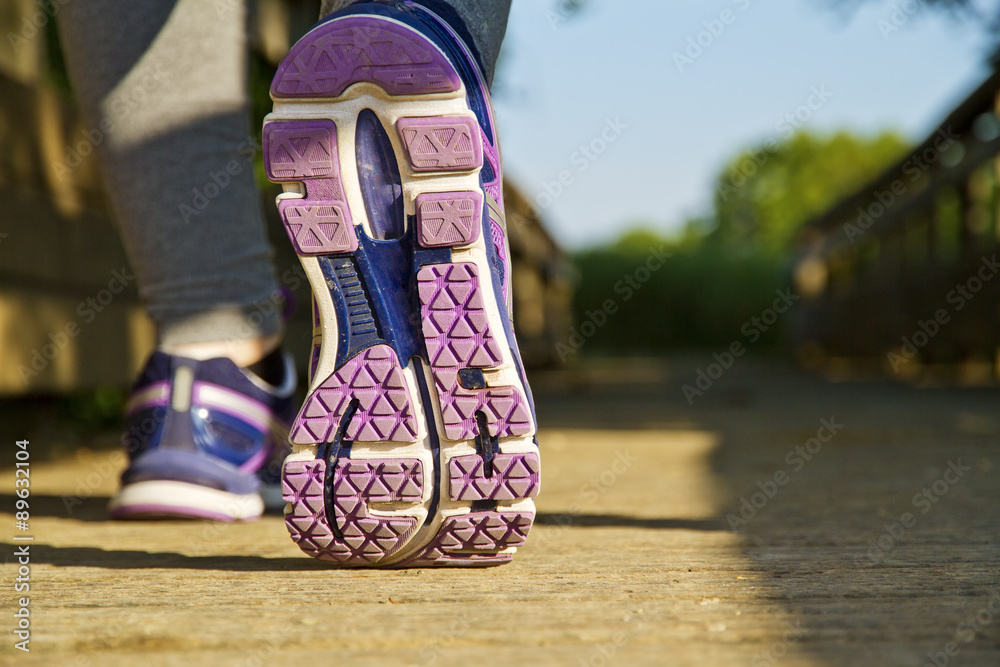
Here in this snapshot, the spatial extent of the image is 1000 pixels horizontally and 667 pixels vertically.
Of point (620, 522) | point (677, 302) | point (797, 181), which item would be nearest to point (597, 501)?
point (620, 522)

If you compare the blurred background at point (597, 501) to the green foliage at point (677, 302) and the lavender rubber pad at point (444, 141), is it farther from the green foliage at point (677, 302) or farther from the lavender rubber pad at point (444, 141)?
the green foliage at point (677, 302)

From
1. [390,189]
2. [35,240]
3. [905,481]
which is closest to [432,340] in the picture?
[390,189]

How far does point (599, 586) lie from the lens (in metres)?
0.83

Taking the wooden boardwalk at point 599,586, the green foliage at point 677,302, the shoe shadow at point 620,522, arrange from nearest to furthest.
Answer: the wooden boardwalk at point 599,586 → the shoe shadow at point 620,522 → the green foliage at point 677,302

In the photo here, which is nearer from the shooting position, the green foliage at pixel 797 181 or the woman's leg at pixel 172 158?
the woman's leg at pixel 172 158

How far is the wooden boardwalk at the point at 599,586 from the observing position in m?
0.63

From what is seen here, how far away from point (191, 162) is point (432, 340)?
23.7 inches

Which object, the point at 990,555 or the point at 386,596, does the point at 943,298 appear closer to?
the point at 990,555

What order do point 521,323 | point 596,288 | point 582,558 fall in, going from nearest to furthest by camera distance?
point 582,558, point 521,323, point 596,288

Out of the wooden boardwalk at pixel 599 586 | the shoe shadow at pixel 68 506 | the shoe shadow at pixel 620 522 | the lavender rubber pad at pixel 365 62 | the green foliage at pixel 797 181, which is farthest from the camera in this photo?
the green foliage at pixel 797 181

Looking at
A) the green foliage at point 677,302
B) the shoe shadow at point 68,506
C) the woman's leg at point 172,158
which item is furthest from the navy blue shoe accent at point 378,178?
the green foliage at point 677,302

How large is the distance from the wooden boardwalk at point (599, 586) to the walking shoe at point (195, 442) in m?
0.04

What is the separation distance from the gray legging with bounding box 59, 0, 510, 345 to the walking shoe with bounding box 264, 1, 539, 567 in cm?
45

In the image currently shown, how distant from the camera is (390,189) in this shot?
92 centimetres
